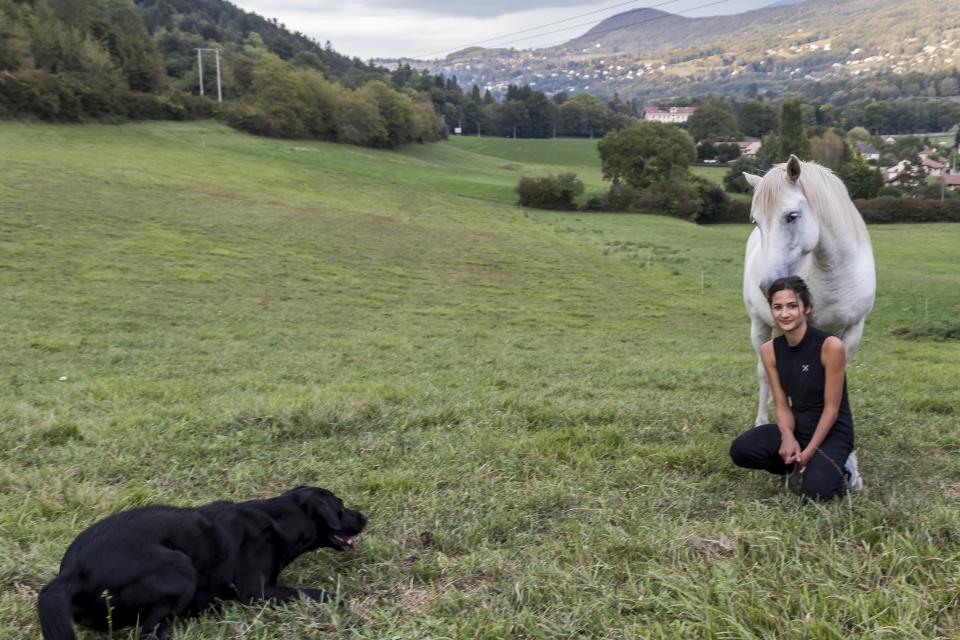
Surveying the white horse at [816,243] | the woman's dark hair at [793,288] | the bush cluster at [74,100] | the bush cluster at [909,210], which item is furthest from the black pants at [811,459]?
the bush cluster at [909,210]

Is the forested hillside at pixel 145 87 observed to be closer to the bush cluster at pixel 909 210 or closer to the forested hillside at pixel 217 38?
the forested hillside at pixel 217 38

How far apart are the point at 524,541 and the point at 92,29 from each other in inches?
3717

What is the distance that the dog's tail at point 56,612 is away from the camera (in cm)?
237

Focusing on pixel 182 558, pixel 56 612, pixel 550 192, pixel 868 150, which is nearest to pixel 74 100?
pixel 550 192

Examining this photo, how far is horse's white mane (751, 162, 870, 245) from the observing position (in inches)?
185

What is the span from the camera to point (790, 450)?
13.3ft

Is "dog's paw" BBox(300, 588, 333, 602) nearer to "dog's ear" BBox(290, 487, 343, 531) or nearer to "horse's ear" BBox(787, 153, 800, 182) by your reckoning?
"dog's ear" BBox(290, 487, 343, 531)

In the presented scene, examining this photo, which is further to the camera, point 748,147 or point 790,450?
point 748,147

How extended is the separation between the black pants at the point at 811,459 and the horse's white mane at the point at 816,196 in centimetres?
157

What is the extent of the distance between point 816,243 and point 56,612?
4.99 m

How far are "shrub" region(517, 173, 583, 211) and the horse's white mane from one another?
5040 centimetres

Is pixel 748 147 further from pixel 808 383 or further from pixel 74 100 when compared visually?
pixel 808 383

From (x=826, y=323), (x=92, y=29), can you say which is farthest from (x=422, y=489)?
(x=92, y=29)

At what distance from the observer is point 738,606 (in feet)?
8.04
